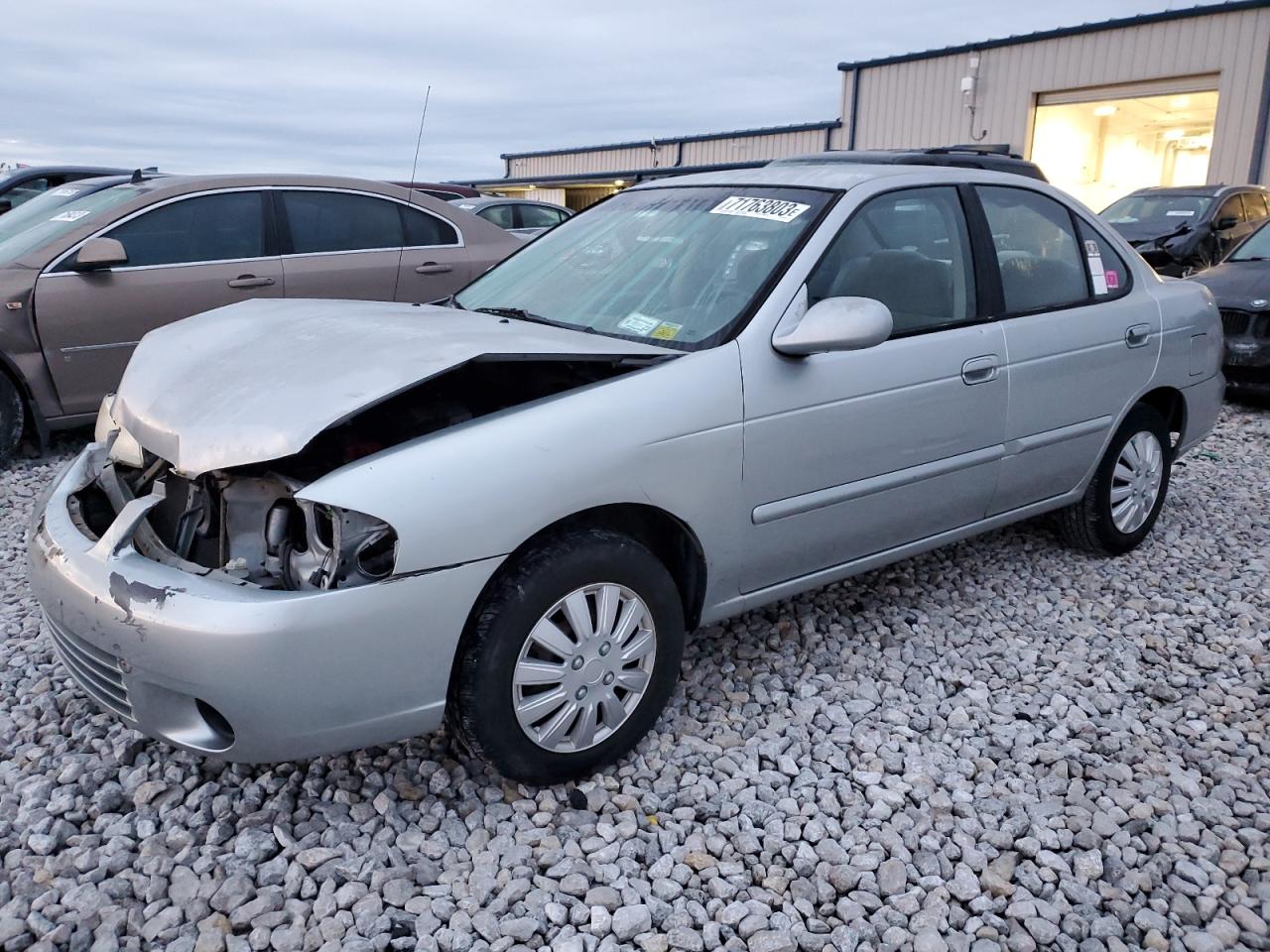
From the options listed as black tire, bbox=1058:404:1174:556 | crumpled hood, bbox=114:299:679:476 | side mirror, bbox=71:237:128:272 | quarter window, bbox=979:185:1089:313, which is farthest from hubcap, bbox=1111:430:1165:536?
side mirror, bbox=71:237:128:272

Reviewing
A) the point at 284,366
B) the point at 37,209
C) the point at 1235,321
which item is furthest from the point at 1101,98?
the point at 284,366

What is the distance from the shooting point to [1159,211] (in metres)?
12.4

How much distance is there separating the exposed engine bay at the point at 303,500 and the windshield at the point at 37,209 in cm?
417

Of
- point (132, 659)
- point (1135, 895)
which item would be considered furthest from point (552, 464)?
point (1135, 895)

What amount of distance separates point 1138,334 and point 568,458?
2797mm

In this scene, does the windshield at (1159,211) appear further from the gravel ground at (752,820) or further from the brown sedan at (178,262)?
the gravel ground at (752,820)

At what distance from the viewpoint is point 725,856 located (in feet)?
8.11

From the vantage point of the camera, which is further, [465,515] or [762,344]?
[762,344]

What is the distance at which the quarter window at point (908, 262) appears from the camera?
3166 millimetres

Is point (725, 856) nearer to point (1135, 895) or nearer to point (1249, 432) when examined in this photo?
point (1135, 895)

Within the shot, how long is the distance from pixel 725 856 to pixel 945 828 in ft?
1.93

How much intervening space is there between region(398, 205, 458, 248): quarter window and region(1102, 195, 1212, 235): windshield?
9.09 metres

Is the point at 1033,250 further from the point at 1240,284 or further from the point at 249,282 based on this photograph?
the point at 1240,284

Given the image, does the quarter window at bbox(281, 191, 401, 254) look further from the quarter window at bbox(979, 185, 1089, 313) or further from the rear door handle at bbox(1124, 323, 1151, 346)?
the rear door handle at bbox(1124, 323, 1151, 346)
